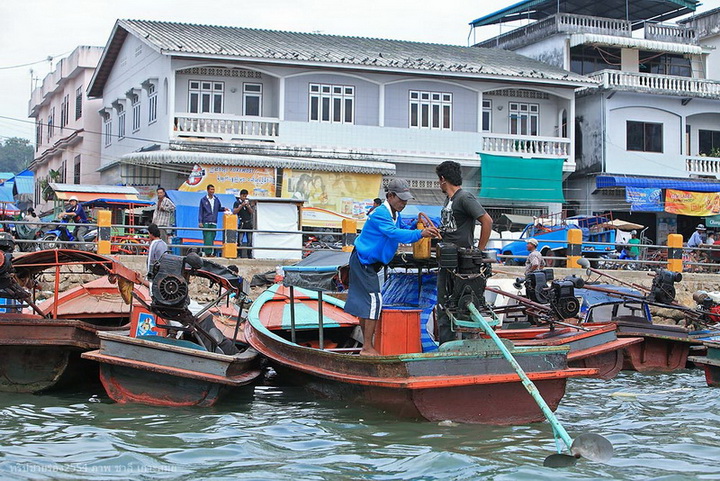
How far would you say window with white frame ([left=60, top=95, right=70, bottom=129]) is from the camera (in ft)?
115

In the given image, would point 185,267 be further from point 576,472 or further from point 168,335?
point 576,472

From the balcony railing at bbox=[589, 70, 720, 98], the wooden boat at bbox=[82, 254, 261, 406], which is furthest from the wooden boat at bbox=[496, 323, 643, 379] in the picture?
the balcony railing at bbox=[589, 70, 720, 98]

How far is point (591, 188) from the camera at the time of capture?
27.9 meters

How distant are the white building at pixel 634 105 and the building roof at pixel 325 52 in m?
1.52

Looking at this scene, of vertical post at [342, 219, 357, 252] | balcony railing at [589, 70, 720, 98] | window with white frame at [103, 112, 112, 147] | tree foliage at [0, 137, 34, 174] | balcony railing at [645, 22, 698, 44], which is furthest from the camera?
tree foliage at [0, 137, 34, 174]

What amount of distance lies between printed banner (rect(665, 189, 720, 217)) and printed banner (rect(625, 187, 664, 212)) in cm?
26

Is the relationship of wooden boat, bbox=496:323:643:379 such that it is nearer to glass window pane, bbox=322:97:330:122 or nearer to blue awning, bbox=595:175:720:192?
glass window pane, bbox=322:97:330:122

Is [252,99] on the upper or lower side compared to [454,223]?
upper

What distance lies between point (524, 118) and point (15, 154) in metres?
64.1

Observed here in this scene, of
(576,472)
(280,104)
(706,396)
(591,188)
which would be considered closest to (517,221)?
(591,188)

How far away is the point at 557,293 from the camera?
1191cm

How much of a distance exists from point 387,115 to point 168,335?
16961 mm

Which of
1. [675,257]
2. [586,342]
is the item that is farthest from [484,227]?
[675,257]

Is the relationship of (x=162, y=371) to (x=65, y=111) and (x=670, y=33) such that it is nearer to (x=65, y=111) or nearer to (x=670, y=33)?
(x=670, y=33)
